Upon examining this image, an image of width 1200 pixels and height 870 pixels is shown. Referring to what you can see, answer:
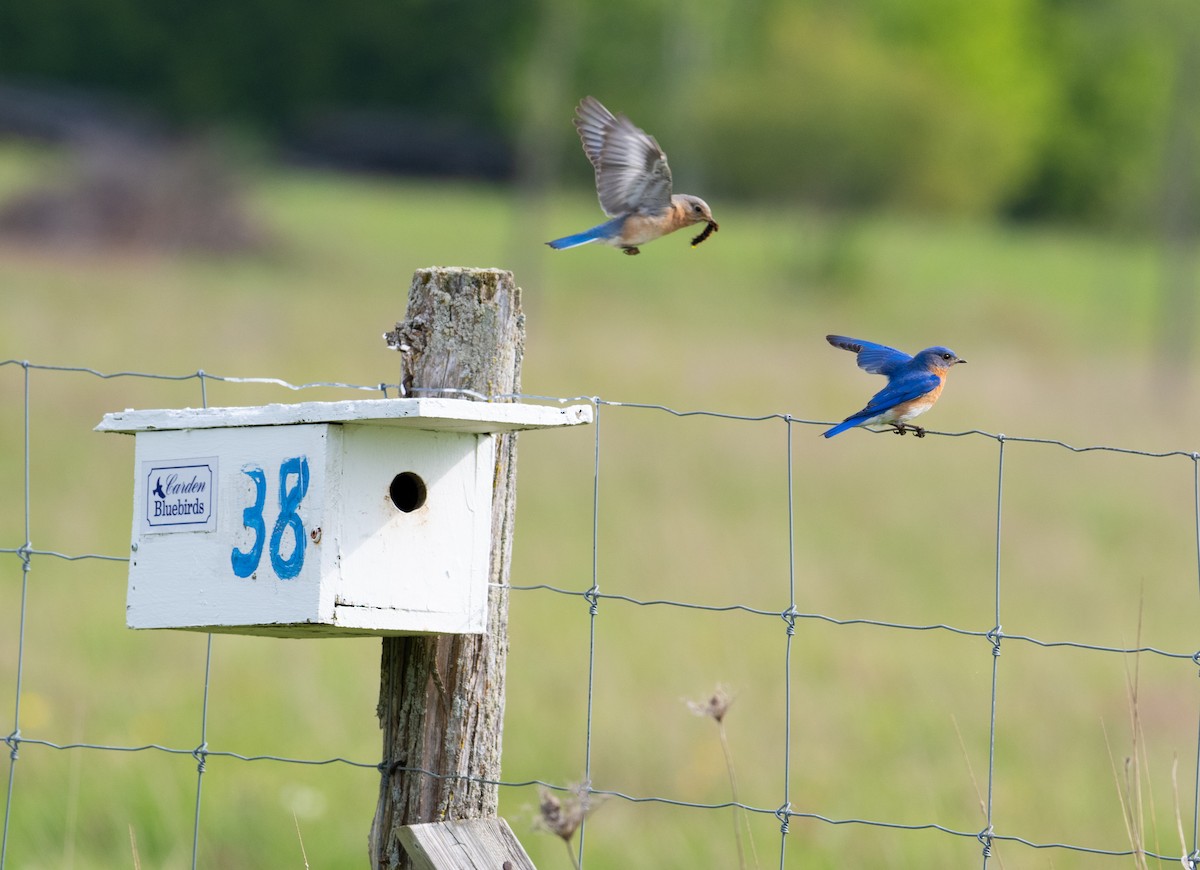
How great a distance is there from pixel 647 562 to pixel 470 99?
47.8m

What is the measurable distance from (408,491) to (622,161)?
1.10m

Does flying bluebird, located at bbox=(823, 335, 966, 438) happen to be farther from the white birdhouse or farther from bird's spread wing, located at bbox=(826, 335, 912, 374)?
the white birdhouse

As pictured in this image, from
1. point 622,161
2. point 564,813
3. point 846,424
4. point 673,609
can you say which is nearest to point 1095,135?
point 673,609

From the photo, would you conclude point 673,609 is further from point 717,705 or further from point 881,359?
point 717,705

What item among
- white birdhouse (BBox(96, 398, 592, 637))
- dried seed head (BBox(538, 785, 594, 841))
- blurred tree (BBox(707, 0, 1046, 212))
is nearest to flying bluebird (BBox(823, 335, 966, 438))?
white birdhouse (BBox(96, 398, 592, 637))

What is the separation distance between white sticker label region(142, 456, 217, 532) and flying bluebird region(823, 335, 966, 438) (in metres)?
1.57

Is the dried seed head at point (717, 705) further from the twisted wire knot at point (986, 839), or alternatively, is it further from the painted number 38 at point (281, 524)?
the painted number 38 at point (281, 524)

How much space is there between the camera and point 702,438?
16516 mm

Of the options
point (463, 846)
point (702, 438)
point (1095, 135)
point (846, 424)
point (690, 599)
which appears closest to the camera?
point (463, 846)

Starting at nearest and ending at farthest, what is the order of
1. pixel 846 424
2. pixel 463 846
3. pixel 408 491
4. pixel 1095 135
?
1. pixel 463 846
2. pixel 408 491
3. pixel 846 424
4. pixel 1095 135

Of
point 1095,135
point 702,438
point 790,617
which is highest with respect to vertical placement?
point 1095,135

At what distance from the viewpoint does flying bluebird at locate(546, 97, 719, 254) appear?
13.2ft

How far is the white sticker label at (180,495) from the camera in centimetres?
338

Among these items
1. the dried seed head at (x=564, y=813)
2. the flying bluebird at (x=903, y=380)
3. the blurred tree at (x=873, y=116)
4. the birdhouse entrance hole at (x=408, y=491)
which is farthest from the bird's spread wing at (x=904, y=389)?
the blurred tree at (x=873, y=116)
